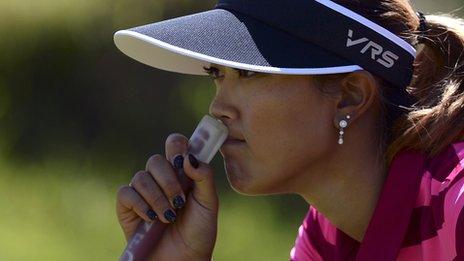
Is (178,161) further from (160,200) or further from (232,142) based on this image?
(232,142)

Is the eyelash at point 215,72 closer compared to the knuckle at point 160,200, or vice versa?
the eyelash at point 215,72

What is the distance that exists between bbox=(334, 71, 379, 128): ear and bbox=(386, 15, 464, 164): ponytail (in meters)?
0.11

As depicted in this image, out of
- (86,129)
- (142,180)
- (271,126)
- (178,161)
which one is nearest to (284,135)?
(271,126)

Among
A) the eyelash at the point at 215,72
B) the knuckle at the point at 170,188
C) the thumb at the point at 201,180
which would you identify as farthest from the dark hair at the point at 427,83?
the knuckle at the point at 170,188

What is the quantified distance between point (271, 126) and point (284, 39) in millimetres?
230

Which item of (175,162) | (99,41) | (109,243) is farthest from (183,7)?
(175,162)

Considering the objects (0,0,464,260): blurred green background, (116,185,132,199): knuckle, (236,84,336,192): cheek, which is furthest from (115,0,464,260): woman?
(0,0,464,260): blurred green background

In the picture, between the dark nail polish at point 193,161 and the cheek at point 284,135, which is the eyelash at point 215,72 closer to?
the cheek at point 284,135

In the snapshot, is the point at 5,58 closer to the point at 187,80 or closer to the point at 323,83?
the point at 187,80

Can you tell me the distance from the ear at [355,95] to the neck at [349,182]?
0.08 metres

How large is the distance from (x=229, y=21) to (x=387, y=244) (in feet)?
2.36

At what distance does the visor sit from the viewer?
117 inches

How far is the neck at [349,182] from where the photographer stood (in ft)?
10.4

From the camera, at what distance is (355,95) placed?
315cm
